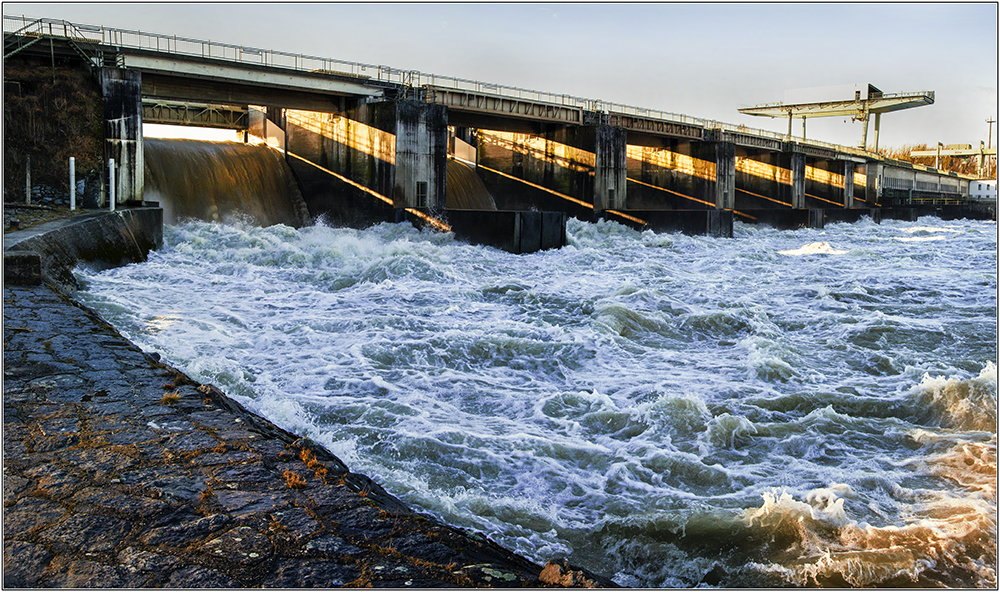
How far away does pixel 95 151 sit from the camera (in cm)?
1819

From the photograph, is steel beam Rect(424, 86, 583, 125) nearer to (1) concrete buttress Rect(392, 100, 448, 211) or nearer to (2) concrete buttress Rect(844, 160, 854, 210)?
(1) concrete buttress Rect(392, 100, 448, 211)

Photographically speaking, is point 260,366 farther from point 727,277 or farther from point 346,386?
point 727,277

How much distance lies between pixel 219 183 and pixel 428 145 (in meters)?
7.06

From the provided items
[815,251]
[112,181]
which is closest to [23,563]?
[112,181]

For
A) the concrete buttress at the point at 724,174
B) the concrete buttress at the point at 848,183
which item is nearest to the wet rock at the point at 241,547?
the concrete buttress at the point at 724,174

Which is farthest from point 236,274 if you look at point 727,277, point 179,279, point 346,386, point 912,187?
point 912,187

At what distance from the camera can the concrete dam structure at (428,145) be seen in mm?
19953

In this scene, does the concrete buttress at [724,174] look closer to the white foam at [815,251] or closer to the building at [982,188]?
the white foam at [815,251]

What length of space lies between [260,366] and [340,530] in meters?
5.11

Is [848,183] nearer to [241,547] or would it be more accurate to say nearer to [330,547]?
[330,547]

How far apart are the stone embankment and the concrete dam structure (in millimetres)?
16122

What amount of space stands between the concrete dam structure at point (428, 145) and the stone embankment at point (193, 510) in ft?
52.9

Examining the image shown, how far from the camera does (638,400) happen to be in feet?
24.1

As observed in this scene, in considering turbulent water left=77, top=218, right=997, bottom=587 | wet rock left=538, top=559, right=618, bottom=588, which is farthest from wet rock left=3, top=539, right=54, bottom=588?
turbulent water left=77, top=218, right=997, bottom=587
